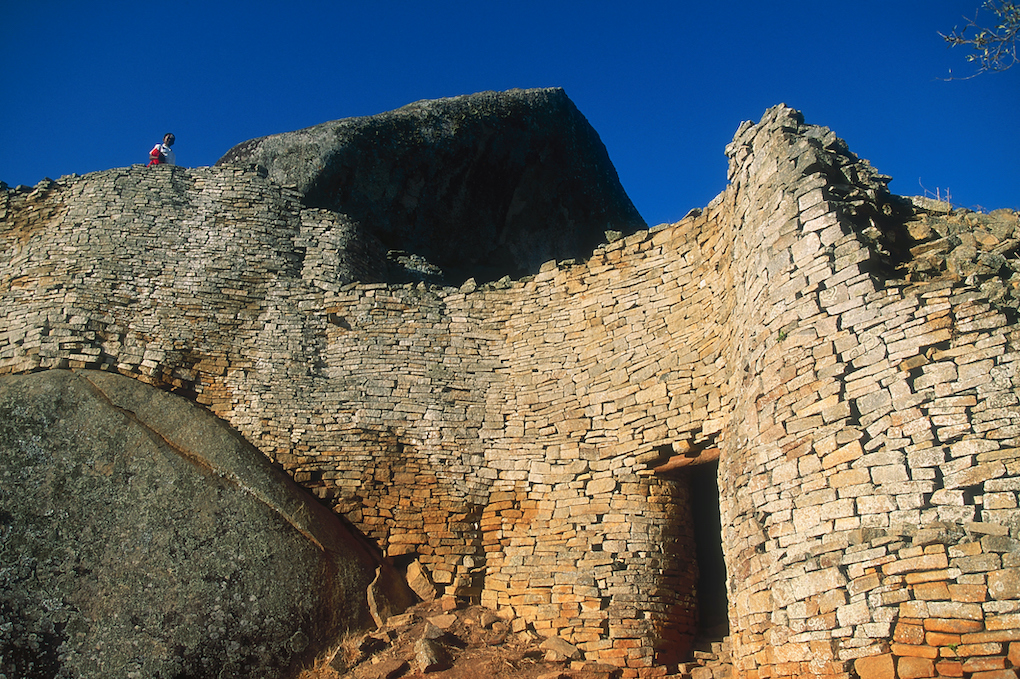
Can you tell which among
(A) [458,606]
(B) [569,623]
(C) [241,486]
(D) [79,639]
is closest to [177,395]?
(C) [241,486]

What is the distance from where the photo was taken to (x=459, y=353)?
1032 cm

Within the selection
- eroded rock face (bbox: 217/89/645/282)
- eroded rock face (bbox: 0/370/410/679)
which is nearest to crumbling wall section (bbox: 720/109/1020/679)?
eroded rock face (bbox: 0/370/410/679)

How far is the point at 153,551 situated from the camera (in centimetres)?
759

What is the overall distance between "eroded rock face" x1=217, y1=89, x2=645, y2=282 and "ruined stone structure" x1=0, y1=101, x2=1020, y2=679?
153 cm

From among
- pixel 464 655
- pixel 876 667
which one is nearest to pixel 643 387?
pixel 464 655

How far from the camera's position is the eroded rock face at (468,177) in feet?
43.5

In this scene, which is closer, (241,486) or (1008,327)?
(1008,327)

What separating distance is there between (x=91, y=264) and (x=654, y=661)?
9.06m

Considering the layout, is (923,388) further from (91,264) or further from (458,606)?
(91,264)

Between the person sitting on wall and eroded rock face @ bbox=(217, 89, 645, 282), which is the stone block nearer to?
eroded rock face @ bbox=(217, 89, 645, 282)

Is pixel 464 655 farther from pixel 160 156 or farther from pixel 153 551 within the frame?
pixel 160 156

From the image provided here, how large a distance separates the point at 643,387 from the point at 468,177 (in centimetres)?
776

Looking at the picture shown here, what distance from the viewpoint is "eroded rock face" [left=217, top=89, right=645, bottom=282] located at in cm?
1326

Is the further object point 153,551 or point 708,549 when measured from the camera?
point 708,549
